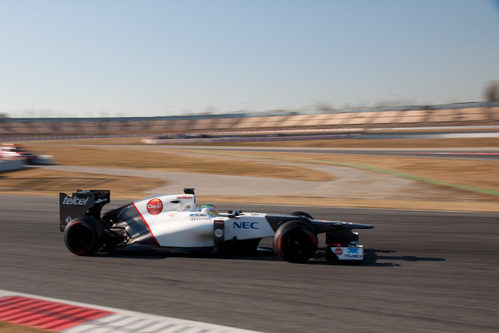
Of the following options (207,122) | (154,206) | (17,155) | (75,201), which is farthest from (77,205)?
(207,122)

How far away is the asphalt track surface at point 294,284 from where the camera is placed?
4.71 meters

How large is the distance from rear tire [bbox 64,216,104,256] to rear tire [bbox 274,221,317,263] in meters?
2.93

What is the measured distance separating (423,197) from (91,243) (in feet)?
41.3

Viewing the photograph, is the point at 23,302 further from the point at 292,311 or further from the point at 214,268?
the point at 292,311

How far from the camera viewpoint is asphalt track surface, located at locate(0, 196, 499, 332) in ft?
15.5

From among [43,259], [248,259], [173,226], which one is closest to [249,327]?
[248,259]

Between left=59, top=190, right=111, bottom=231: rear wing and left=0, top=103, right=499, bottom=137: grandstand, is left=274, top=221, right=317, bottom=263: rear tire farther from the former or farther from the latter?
left=0, top=103, right=499, bottom=137: grandstand

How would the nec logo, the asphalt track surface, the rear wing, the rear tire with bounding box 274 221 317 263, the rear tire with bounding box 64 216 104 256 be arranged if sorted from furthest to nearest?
the rear wing < the rear tire with bounding box 64 216 104 256 < the nec logo < the rear tire with bounding box 274 221 317 263 < the asphalt track surface

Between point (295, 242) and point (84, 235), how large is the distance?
344cm

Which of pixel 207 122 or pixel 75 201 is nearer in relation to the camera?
pixel 75 201

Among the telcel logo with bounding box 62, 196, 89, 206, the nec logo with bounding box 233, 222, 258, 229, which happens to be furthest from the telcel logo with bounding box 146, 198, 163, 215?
the nec logo with bounding box 233, 222, 258, 229

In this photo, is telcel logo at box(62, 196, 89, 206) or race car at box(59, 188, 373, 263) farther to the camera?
telcel logo at box(62, 196, 89, 206)

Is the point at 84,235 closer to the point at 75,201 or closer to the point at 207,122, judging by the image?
the point at 75,201

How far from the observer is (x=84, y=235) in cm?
746
